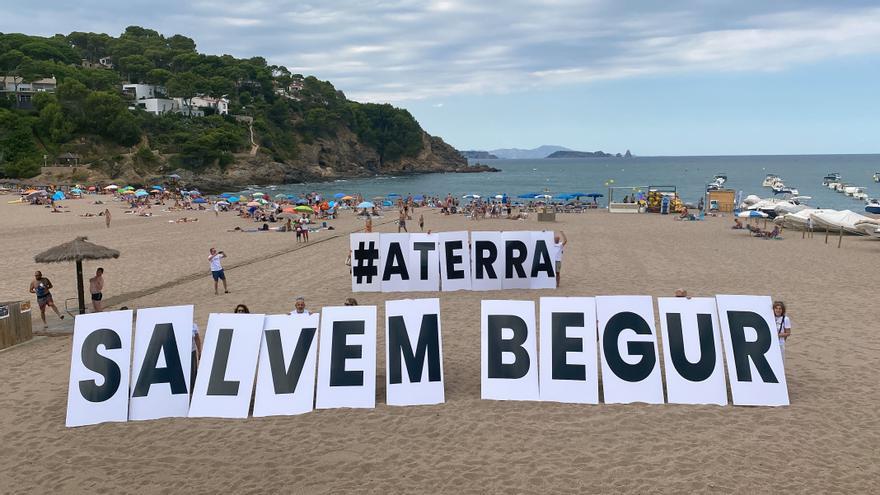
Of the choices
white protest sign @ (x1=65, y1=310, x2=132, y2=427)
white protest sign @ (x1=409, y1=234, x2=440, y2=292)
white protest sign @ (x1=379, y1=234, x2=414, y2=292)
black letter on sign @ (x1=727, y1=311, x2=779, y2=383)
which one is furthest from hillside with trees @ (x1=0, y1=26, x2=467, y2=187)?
black letter on sign @ (x1=727, y1=311, x2=779, y2=383)

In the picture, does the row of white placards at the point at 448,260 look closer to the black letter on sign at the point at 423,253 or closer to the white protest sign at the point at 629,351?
the black letter on sign at the point at 423,253

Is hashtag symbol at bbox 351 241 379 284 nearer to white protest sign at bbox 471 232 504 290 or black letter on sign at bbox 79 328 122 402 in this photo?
white protest sign at bbox 471 232 504 290

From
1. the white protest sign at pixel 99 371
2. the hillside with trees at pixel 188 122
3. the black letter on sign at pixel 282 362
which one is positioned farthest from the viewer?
the hillside with trees at pixel 188 122

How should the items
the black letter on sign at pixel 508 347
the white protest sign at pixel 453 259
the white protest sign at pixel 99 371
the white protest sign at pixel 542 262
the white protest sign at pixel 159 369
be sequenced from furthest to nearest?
the white protest sign at pixel 542 262 → the white protest sign at pixel 453 259 → the black letter on sign at pixel 508 347 → the white protest sign at pixel 159 369 → the white protest sign at pixel 99 371

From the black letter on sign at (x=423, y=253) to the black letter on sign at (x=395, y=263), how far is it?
365mm

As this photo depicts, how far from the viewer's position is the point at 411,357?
7812 mm

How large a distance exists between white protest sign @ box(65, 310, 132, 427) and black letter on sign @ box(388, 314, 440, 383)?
3339mm

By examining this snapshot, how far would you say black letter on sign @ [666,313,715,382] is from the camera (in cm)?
770

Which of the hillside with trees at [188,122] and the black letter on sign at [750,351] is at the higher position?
the hillside with trees at [188,122]

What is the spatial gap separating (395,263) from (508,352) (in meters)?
6.69

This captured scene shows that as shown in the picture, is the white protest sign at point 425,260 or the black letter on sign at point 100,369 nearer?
the black letter on sign at point 100,369

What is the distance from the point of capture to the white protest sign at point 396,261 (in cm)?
1404

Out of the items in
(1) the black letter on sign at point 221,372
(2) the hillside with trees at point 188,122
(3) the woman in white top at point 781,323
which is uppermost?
(2) the hillside with trees at point 188,122

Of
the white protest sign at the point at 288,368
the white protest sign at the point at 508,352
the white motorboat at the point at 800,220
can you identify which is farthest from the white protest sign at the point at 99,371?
the white motorboat at the point at 800,220
